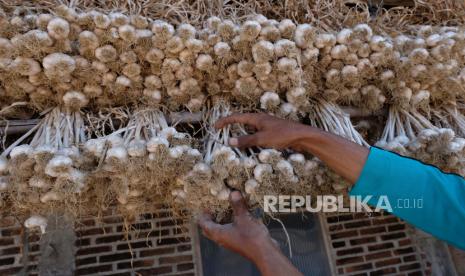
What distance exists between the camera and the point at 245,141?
4.06 feet

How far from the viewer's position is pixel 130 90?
1.26 meters

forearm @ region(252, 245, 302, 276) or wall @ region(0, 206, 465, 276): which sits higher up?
wall @ region(0, 206, 465, 276)

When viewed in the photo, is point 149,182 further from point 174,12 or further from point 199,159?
point 174,12

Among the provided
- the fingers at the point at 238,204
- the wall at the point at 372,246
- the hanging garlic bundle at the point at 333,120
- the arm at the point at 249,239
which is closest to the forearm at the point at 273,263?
the arm at the point at 249,239

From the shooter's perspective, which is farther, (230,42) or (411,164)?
(230,42)

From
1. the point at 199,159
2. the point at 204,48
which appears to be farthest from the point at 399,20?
the point at 199,159

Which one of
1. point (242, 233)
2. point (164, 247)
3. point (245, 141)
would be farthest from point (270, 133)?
point (164, 247)

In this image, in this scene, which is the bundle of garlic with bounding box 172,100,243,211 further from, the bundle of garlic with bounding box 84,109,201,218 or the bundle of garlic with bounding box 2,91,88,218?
the bundle of garlic with bounding box 2,91,88,218

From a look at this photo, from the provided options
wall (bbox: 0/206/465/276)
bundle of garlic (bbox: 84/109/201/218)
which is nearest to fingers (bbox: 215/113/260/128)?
bundle of garlic (bbox: 84/109/201/218)

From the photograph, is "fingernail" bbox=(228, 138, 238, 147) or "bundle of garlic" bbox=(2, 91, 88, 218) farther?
"fingernail" bbox=(228, 138, 238, 147)

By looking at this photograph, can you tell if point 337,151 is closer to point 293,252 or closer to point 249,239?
point 249,239

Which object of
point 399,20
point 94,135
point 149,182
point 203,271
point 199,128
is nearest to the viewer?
point 149,182

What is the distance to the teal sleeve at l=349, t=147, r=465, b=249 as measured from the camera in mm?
1140

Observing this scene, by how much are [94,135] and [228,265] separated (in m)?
1.14
